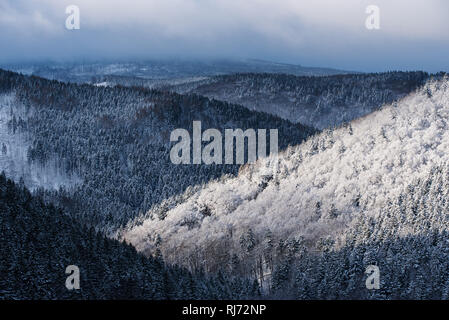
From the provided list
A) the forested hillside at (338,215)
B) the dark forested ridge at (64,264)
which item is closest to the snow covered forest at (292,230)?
the dark forested ridge at (64,264)

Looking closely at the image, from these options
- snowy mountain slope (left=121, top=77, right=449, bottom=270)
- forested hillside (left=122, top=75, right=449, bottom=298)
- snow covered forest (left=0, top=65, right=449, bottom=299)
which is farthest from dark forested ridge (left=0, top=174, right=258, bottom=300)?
snowy mountain slope (left=121, top=77, right=449, bottom=270)

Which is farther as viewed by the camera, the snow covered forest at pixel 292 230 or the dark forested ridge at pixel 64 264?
the snow covered forest at pixel 292 230

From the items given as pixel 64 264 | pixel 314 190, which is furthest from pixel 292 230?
pixel 64 264

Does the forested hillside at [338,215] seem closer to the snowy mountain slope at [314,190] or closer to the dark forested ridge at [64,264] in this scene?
the snowy mountain slope at [314,190]

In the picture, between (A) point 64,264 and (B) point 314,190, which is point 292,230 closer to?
(B) point 314,190

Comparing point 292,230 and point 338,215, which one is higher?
point 338,215

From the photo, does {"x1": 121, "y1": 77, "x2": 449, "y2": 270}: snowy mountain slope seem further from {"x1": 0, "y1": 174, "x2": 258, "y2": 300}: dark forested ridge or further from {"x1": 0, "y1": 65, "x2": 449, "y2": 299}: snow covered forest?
{"x1": 0, "y1": 174, "x2": 258, "y2": 300}: dark forested ridge
